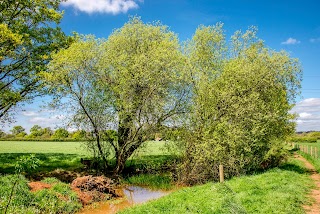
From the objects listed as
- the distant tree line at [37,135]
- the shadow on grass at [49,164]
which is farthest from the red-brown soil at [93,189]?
the distant tree line at [37,135]

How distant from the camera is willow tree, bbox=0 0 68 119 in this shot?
962 inches

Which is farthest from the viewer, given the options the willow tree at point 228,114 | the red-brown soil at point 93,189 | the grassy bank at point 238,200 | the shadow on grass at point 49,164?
the shadow on grass at point 49,164

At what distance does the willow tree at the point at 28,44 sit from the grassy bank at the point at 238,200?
15584mm

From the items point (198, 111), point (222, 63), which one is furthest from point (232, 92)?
point (222, 63)

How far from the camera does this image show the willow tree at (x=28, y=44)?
2444cm

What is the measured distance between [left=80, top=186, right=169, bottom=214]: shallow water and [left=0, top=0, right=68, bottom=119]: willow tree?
11.6 meters

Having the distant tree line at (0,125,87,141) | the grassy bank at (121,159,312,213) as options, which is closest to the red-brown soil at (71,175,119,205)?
the grassy bank at (121,159,312,213)

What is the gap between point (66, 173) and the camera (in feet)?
78.8

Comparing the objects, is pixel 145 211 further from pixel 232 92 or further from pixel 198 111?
pixel 232 92

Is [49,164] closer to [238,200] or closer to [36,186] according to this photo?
[36,186]

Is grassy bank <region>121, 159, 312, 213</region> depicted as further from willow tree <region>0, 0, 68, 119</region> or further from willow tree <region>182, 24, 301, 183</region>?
willow tree <region>0, 0, 68, 119</region>

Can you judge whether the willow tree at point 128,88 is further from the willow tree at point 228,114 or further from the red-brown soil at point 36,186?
the red-brown soil at point 36,186

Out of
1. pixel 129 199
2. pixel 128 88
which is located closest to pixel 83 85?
pixel 128 88

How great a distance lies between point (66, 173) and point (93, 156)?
8.61 ft
